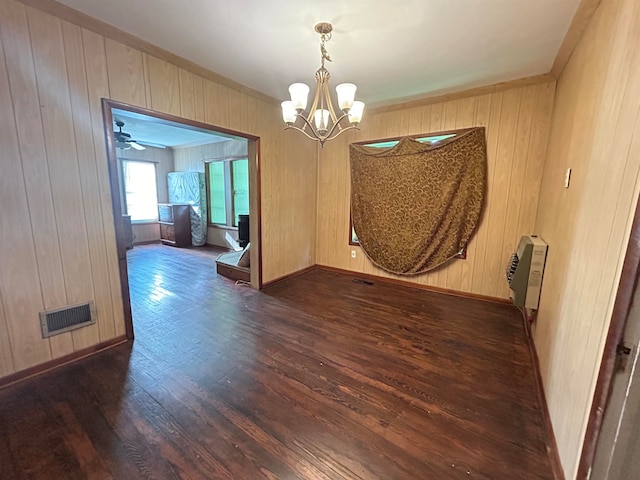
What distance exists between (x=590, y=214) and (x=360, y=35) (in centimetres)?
196

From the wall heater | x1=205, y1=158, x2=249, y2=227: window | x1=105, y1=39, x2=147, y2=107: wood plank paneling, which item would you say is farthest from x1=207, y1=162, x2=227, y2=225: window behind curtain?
the wall heater

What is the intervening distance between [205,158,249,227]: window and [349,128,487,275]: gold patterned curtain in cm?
286

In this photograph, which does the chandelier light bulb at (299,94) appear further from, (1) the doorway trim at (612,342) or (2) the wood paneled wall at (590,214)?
(1) the doorway trim at (612,342)

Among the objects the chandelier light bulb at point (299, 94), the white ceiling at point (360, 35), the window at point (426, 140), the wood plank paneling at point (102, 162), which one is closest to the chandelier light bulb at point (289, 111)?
the chandelier light bulb at point (299, 94)

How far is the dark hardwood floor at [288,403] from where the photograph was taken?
135 cm

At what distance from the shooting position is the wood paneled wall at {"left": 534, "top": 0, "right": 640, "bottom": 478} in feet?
3.42

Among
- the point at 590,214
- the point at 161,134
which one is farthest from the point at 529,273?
the point at 161,134

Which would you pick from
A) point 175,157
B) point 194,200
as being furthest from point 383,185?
point 175,157

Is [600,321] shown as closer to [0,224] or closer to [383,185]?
[383,185]

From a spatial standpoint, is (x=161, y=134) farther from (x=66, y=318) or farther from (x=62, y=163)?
(x=66, y=318)

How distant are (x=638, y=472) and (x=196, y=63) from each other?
3.70 m

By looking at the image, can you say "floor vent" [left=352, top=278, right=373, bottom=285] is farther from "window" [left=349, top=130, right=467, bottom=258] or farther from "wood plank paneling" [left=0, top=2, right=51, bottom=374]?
"wood plank paneling" [left=0, top=2, right=51, bottom=374]

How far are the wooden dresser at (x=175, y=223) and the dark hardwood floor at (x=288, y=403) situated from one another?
395 cm

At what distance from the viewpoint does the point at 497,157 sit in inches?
126
